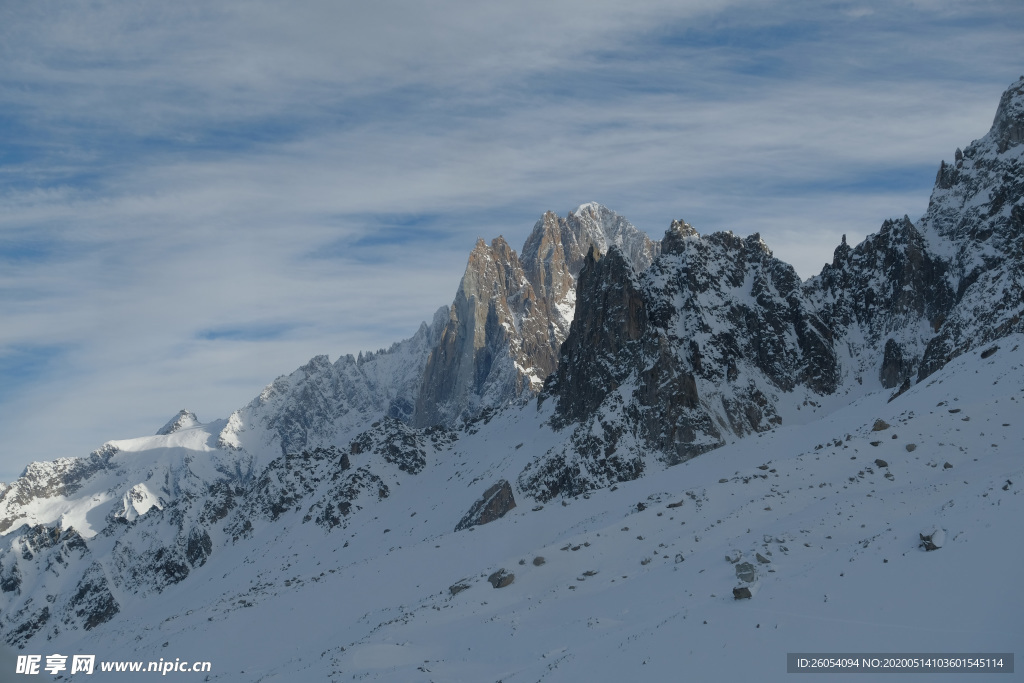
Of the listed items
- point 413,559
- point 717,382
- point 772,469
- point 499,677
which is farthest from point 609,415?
point 499,677

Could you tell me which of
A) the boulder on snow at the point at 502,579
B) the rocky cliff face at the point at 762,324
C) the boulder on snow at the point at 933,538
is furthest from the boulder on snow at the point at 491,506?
the boulder on snow at the point at 933,538

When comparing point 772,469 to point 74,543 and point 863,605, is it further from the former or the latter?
point 74,543

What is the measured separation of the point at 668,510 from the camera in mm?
46188

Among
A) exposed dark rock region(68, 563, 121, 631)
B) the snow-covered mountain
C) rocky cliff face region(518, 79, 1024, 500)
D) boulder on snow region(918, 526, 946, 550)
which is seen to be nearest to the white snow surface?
the snow-covered mountain

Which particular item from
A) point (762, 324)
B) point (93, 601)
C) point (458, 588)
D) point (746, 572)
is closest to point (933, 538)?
point (746, 572)

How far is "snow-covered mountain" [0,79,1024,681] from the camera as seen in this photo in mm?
26000

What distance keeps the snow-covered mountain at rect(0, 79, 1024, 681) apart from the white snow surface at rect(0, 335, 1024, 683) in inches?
7.1

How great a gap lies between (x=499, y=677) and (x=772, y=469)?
2604cm

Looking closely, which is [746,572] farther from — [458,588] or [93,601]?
[93,601]

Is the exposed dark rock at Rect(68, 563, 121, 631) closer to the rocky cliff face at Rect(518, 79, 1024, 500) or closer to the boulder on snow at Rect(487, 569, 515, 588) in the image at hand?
the rocky cliff face at Rect(518, 79, 1024, 500)

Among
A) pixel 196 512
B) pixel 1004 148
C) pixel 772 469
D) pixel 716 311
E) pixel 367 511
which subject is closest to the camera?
pixel 772 469

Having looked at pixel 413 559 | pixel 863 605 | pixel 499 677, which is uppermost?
pixel 863 605

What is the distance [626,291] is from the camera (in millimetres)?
100250

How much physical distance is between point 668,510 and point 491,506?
34371 mm
